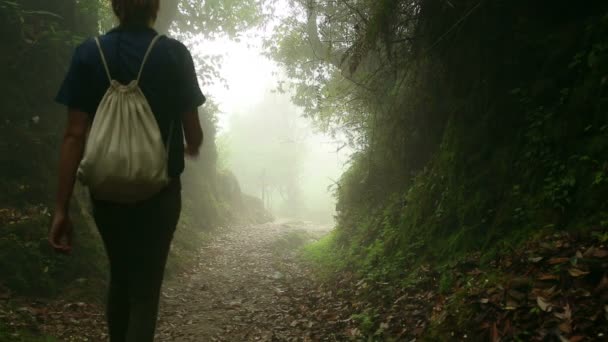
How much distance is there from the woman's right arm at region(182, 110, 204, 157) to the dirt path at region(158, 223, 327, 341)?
3.15 metres

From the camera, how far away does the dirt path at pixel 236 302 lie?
198 inches

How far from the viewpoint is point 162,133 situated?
2268mm

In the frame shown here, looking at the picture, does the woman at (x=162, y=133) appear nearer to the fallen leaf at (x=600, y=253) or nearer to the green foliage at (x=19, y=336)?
the green foliage at (x=19, y=336)

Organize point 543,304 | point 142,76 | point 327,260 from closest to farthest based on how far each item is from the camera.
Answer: point 142,76 → point 543,304 → point 327,260

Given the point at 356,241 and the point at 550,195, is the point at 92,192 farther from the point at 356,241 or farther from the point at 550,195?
the point at 356,241

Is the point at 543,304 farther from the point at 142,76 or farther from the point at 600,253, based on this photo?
the point at 142,76

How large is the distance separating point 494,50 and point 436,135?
2.04m

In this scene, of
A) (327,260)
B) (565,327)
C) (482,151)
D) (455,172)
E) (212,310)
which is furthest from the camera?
(327,260)

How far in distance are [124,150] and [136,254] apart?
0.63m

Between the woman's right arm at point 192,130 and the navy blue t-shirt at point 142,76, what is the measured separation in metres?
0.06

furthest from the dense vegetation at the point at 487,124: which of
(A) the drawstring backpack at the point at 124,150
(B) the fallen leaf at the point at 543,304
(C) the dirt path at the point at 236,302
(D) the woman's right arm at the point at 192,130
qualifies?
(A) the drawstring backpack at the point at 124,150

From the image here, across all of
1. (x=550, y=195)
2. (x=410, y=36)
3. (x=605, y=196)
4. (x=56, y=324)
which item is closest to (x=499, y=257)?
(x=550, y=195)

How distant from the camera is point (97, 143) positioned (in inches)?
78.2

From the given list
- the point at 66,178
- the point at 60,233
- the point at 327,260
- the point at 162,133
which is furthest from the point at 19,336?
the point at 327,260
